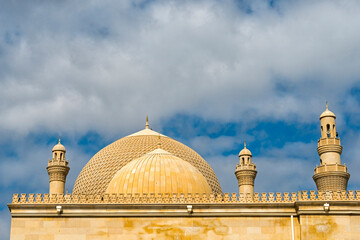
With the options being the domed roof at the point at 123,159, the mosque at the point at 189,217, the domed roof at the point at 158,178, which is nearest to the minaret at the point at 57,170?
the domed roof at the point at 123,159

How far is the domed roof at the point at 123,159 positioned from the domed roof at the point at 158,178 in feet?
49.7

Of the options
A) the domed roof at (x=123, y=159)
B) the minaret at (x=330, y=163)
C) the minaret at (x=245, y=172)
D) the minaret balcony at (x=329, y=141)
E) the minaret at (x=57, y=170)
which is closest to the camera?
the minaret at (x=330, y=163)

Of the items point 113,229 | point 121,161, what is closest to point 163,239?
point 113,229

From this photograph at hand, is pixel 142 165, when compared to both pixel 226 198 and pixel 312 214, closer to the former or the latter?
pixel 226 198

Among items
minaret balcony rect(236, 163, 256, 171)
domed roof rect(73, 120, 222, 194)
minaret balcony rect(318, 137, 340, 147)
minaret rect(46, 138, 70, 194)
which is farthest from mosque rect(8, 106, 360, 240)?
domed roof rect(73, 120, 222, 194)

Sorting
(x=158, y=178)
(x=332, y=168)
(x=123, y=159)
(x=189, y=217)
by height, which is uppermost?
(x=123, y=159)

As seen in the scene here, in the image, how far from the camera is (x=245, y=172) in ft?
156

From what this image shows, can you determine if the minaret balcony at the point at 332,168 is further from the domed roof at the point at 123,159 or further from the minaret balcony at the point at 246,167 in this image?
the domed roof at the point at 123,159

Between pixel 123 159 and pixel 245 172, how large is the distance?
10.8 m

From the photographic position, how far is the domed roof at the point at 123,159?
176 ft

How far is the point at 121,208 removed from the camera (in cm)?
3203

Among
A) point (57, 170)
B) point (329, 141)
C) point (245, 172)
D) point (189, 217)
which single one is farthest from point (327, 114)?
point (57, 170)

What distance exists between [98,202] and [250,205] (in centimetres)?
680

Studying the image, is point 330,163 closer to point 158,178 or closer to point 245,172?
point 158,178
